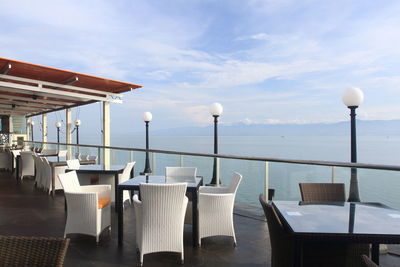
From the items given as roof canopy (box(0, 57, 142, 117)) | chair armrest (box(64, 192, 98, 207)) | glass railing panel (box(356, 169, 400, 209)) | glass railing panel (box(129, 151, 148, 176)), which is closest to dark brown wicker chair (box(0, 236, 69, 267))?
chair armrest (box(64, 192, 98, 207))

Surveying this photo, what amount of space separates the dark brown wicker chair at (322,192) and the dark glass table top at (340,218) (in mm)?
532

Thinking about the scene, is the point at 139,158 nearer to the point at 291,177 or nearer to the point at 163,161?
the point at 163,161

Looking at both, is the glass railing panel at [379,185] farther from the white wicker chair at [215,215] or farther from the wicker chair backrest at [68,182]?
the wicker chair backrest at [68,182]

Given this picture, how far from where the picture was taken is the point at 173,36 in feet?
47.9

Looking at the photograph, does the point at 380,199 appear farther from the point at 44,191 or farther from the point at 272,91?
the point at 272,91

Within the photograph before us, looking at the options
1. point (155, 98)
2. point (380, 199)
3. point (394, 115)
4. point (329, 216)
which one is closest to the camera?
point (329, 216)

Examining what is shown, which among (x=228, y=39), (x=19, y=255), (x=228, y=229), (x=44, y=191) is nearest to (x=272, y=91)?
(x=228, y=39)

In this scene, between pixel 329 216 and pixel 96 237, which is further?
pixel 96 237

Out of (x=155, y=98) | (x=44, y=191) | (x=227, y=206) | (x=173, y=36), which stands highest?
(x=173, y=36)

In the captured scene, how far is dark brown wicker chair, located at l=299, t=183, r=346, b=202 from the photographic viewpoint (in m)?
3.15

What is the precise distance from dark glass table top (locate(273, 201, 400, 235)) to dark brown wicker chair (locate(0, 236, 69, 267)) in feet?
4.32

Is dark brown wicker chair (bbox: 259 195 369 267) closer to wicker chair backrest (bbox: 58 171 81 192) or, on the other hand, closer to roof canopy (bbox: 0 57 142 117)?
wicker chair backrest (bbox: 58 171 81 192)

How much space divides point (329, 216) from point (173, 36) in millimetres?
13712

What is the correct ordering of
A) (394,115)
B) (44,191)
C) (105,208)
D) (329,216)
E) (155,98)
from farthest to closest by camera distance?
(155,98) < (394,115) < (44,191) < (105,208) < (329,216)
